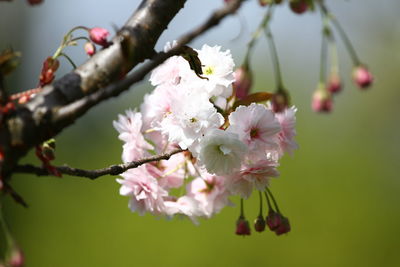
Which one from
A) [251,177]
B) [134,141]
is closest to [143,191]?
[134,141]

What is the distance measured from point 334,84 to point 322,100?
0.05m

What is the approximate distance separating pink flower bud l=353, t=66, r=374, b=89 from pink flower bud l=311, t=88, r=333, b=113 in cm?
9

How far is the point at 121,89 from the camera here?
0.65 metres

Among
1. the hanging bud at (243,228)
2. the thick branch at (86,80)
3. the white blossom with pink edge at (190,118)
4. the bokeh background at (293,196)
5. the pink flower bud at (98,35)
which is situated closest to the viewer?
the thick branch at (86,80)

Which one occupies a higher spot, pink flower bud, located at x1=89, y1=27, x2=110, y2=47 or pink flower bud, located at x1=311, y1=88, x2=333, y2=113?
pink flower bud, located at x1=89, y1=27, x2=110, y2=47

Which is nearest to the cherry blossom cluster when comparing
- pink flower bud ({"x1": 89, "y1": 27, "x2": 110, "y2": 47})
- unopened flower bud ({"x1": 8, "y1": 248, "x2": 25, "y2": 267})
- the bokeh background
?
pink flower bud ({"x1": 89, "y1": 27, "x2": 110, "y2": 47})

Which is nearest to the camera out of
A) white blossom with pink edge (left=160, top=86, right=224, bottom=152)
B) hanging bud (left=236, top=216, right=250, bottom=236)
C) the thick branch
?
the thick branch

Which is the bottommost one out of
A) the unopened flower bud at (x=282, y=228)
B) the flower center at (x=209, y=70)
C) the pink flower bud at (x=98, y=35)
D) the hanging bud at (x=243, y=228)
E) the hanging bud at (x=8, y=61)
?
the hanging bud at (x=243, y=228)

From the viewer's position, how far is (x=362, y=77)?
1284 millimetres

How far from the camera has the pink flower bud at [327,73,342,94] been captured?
1375mm

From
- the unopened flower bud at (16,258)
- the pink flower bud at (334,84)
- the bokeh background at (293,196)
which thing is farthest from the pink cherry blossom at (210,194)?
the bokeh background at (293,196)

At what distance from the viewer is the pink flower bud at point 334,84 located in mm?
1375

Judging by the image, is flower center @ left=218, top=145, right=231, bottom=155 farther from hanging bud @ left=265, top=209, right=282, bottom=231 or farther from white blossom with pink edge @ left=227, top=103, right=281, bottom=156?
hanging bud @ left=265, top=209, right=282, bottom=231

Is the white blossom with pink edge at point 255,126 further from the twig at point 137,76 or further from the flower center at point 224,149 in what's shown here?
the twig at point 137,76
